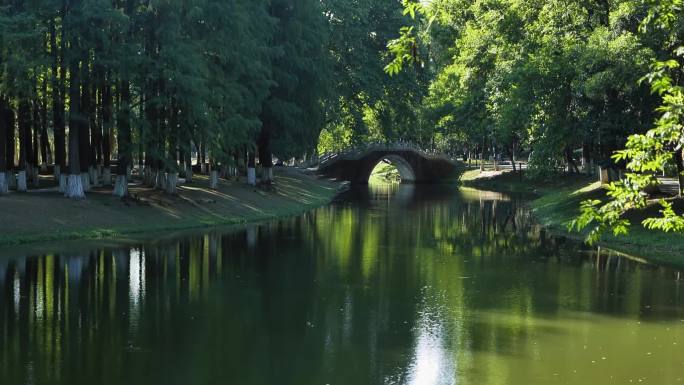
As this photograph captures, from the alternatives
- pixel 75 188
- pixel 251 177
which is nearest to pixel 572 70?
pixel 75 188

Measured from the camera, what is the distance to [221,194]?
43281mm

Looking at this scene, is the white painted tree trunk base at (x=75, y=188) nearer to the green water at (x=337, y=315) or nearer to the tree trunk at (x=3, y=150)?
the tree trunk at (x=3, y=150)

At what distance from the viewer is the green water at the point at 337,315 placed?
1395cm

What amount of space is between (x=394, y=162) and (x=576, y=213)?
177 feet

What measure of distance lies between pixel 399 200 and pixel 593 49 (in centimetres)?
2970

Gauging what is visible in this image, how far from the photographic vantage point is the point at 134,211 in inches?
1353

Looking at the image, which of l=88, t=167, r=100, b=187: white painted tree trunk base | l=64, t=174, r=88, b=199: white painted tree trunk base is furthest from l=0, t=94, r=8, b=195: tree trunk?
l=88, t=167, r=100, b=187: white painted tree trunk base

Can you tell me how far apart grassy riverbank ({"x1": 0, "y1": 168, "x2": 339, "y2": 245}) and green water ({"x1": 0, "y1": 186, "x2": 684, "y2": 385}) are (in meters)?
3.10

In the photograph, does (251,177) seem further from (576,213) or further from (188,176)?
(576,213)

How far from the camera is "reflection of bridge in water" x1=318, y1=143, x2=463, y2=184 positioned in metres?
82.4

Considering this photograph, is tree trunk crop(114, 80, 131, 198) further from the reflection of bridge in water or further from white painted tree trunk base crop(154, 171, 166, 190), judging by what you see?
the reflection of bridge in water

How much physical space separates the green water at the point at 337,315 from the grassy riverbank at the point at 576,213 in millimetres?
1515

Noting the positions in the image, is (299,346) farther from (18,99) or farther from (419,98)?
(419,98)

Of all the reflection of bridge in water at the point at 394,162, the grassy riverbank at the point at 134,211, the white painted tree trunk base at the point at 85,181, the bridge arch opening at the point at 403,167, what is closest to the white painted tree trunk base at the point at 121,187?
the grassy riverbank at the point at 134,211
